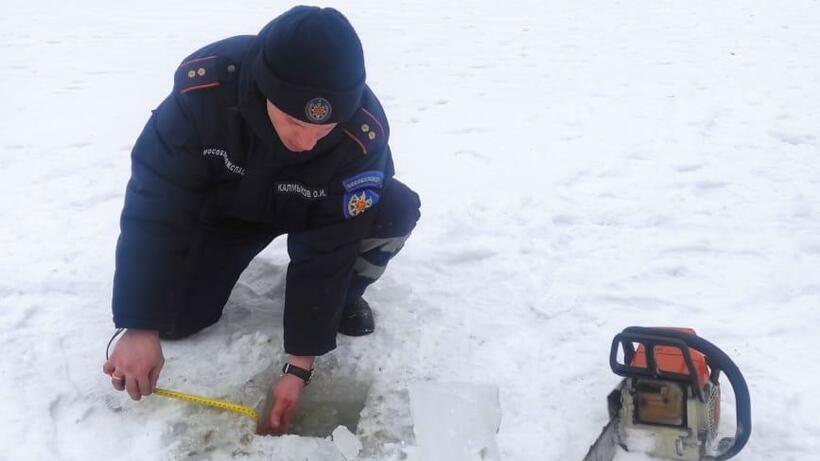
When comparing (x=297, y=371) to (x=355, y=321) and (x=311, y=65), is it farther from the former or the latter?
(x=311, y=65)

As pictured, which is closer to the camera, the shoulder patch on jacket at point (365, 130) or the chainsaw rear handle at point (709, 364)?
the chainsaw rear handle at point (709, 364)

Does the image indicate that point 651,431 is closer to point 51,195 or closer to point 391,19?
point 51,195

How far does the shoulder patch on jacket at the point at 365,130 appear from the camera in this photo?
212cm

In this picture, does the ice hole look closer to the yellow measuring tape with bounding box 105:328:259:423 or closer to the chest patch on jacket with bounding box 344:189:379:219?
the yellow measuring tape with bounding box 105:328:259:423

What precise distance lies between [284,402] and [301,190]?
608 mm

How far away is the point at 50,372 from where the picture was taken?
2.36 m

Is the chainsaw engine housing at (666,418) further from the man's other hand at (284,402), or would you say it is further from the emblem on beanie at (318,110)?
A: the emblem on beanie at (318,110)

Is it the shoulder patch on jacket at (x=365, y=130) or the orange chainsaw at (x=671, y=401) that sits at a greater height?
the shoulder patch on jacket at (x=365, y=130)

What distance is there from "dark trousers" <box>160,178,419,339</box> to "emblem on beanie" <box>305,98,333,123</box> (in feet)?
1.92

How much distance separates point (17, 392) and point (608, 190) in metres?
2.61

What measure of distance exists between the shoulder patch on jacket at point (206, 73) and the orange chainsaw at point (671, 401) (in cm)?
122

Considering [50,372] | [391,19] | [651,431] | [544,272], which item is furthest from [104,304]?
[391,19]

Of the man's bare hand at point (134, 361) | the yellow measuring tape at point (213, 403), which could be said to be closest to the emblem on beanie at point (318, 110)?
the man's bare hand at point (134, 361)

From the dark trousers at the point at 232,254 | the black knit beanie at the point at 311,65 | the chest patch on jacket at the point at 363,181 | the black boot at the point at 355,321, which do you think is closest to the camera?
the black knit beanie at the point at 311,65
